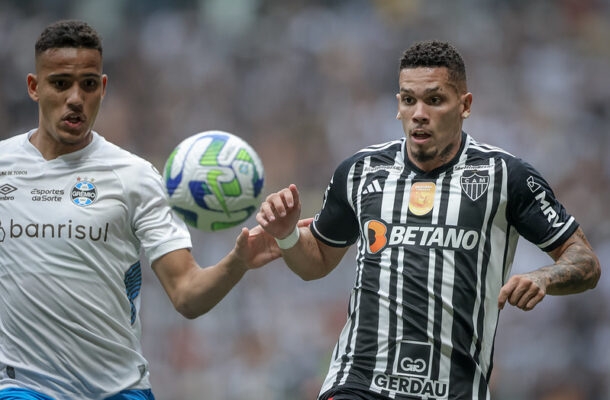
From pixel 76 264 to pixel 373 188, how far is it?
58.7 inches

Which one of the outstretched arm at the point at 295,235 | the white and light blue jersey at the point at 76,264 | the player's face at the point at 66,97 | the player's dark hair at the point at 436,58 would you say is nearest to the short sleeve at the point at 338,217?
the outstretched arm at the point at 295,235

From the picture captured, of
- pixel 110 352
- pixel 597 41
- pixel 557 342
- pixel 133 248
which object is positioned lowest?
pixel 557 342

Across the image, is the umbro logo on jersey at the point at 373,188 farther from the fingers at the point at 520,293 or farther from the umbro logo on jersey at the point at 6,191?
the umbro logo on jersey at the point at 6,191

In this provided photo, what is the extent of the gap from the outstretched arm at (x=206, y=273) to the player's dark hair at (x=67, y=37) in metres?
1.15

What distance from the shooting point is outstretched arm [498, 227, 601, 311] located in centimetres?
423

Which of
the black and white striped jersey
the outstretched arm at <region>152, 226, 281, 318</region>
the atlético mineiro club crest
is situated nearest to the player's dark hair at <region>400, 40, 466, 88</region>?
the black and white striped jersey

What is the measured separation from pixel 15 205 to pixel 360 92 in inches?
299

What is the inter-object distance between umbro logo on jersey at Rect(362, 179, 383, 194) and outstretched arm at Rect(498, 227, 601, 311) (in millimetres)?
882

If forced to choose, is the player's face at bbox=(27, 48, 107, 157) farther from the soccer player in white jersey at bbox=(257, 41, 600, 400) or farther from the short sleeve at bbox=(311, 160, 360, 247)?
the short sleeve at bbox=(311, 160, 360, 247)

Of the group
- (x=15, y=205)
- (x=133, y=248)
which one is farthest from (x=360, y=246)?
(x=15, y=205)

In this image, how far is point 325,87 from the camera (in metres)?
12.3

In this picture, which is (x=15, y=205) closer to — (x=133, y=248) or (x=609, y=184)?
(x=133, y=248)

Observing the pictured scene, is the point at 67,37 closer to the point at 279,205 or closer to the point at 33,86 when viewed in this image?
the point at 33,86

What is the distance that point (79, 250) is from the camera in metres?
4.86
